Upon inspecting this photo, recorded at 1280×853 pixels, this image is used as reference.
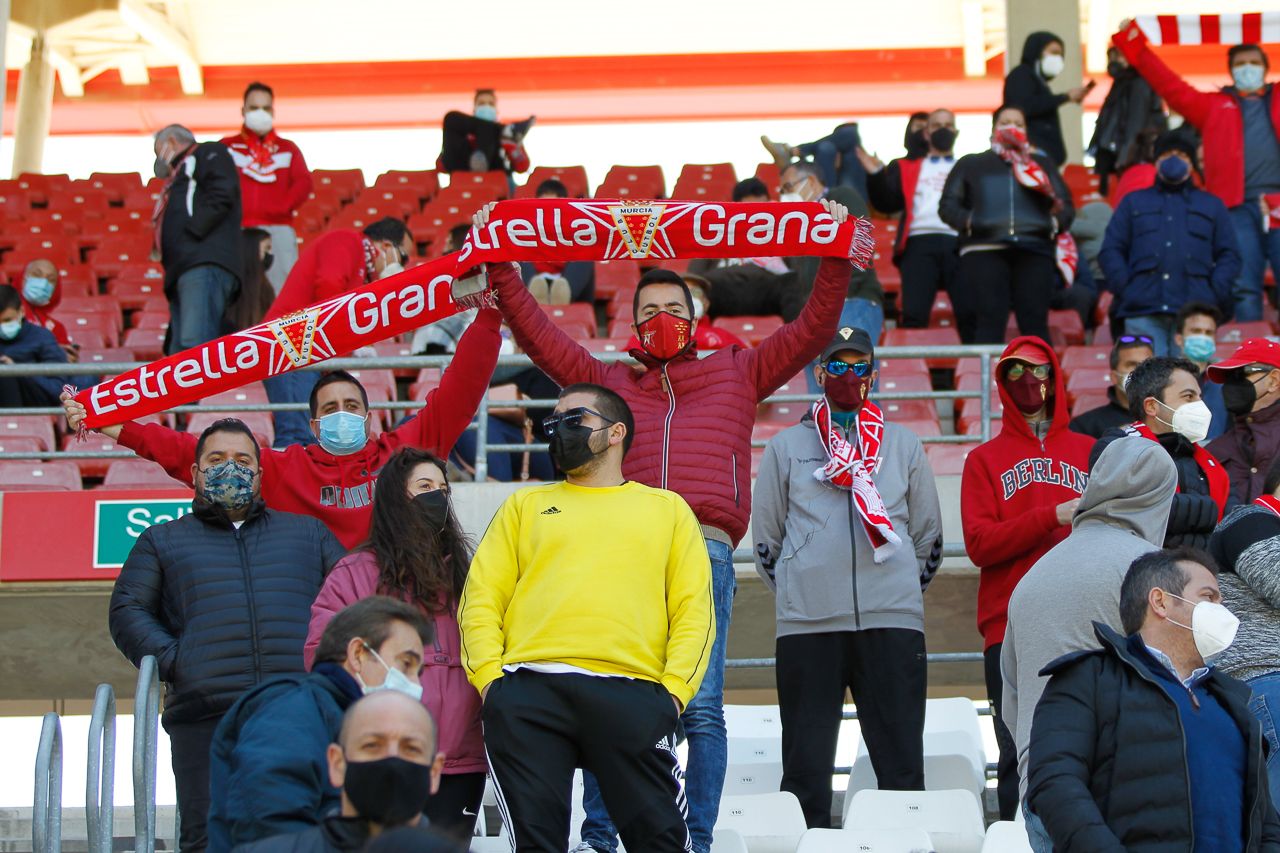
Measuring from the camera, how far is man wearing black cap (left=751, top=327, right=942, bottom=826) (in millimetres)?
5977

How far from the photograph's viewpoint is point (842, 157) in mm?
12281

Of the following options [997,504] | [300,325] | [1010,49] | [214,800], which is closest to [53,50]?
[1010,49]

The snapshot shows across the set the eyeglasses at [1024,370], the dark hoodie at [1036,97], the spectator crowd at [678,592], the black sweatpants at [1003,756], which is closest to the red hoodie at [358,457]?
the spectator crowd at [678,592]

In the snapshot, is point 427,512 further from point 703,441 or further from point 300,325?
point 300,325

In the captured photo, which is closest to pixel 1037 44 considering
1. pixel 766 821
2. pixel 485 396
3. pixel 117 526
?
pixel 485 396

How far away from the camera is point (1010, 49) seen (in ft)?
54.6

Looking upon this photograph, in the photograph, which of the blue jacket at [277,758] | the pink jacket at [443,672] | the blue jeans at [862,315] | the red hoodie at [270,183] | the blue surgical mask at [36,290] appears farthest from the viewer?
the blue surgical mask at [36,290]

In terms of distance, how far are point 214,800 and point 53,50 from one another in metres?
20.1

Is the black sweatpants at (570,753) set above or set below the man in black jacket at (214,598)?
below

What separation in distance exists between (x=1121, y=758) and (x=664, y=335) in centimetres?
214

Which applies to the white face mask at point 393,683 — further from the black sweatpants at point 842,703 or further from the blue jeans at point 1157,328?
the blue jeans at point 1157,328

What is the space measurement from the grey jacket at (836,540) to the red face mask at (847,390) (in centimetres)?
12

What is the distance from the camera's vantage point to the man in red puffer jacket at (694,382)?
557cm

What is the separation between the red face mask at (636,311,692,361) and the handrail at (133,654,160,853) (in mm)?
1697
